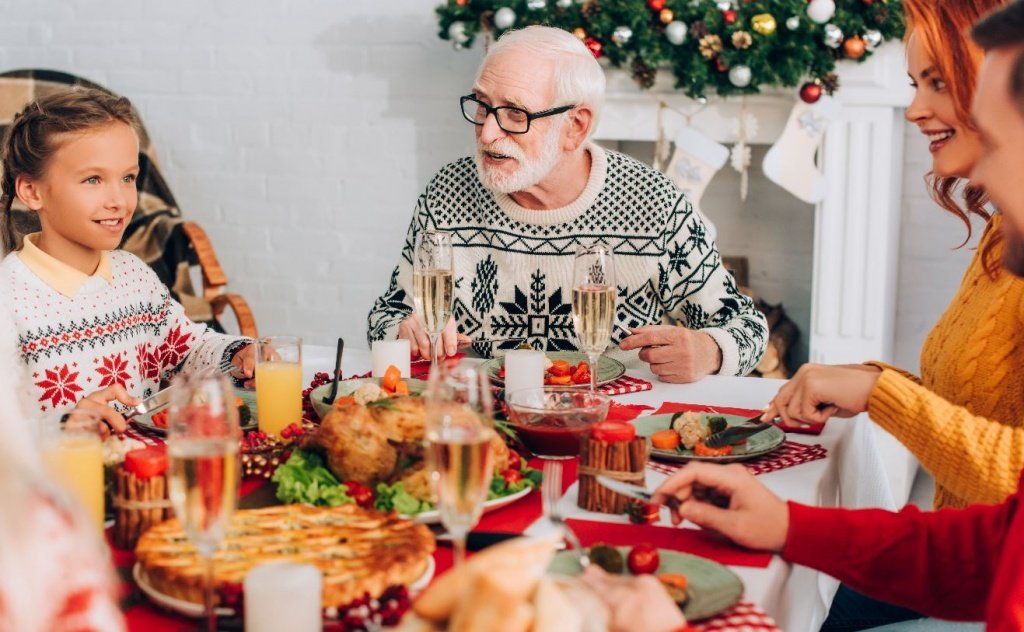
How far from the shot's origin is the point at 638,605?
913 millimetres

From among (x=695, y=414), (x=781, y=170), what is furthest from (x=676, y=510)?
(x=781, y=170)

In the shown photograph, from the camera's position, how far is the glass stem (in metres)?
0.94

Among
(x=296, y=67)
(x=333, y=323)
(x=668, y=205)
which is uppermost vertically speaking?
(x=296, y=67)

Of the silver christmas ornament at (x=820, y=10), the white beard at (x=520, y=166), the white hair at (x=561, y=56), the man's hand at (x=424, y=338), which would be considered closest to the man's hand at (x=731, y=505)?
the man's hand at (x=424, y=338)

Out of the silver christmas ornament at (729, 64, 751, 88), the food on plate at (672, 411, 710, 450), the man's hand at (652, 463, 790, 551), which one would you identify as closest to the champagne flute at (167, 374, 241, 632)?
the man's hand at (652, 463, 790, 551)

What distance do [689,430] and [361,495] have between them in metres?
0.51

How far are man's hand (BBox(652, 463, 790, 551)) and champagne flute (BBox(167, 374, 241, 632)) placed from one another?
511 millimetres

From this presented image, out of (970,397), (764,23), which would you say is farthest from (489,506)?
(764,23)

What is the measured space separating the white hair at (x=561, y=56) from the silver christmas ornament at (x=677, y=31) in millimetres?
951

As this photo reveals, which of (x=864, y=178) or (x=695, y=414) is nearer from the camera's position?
(x=695, y=414)

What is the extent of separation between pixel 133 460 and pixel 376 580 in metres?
0.35

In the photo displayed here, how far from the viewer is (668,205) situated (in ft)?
8.05

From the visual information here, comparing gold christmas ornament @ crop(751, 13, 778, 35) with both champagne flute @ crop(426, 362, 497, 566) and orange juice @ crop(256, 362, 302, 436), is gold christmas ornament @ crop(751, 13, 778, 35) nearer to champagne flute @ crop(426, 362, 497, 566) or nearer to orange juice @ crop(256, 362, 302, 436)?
orange juice @ crop(256, 362, 302, 436)

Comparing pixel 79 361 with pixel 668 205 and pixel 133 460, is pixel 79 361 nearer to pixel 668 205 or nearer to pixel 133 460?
pixel 133 460
